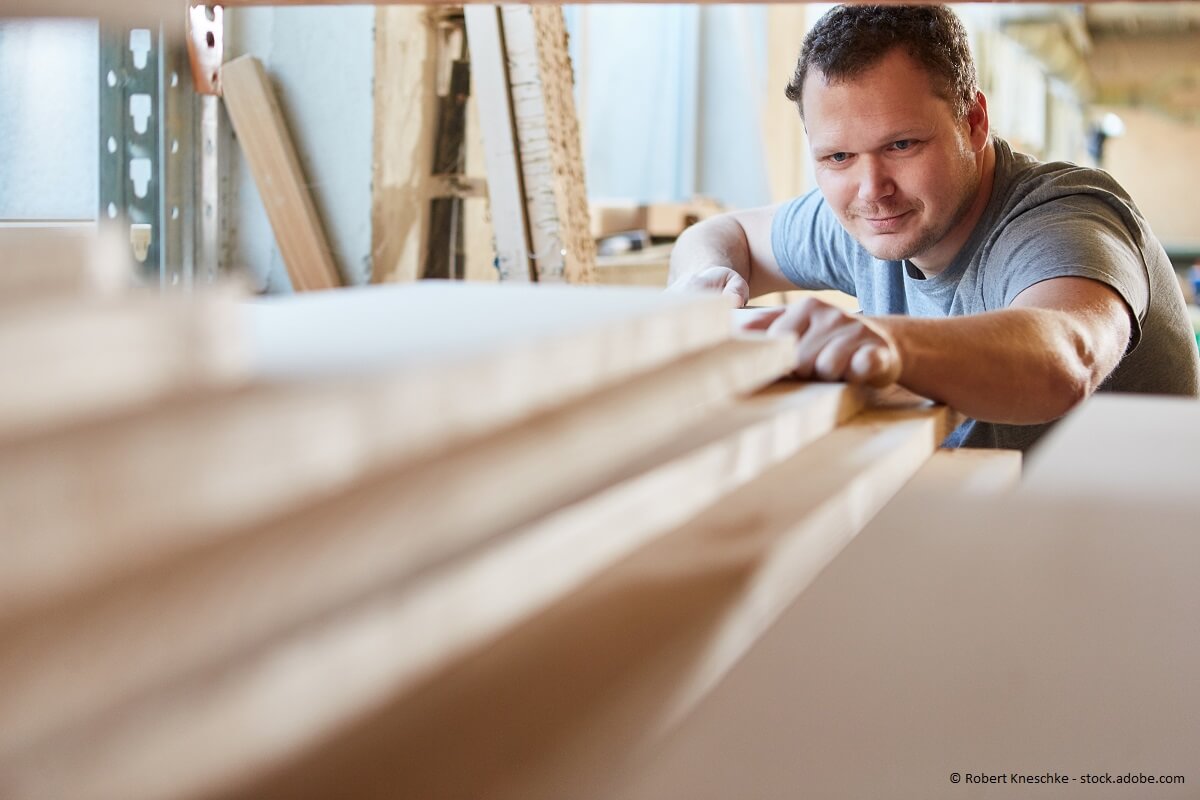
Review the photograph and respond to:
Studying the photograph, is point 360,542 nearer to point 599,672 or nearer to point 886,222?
point 599,672

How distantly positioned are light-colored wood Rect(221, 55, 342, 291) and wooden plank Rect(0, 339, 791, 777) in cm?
195

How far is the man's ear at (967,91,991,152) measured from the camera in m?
1.87

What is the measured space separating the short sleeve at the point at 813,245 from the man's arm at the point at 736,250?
0.12 ft

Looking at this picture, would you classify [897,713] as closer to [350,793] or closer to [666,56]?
[350,793]

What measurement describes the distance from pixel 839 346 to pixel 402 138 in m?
1.71

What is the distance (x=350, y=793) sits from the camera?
44 cm

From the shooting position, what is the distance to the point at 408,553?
45 cm

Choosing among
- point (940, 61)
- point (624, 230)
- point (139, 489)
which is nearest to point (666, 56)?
point (624, 230)

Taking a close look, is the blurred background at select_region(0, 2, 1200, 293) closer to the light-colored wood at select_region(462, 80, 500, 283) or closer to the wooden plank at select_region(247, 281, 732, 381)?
the light-colored wood at select_region(462, 80, 500, 283)

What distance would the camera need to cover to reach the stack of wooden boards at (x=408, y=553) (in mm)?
320

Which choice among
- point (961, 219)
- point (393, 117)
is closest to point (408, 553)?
point (961, 219)

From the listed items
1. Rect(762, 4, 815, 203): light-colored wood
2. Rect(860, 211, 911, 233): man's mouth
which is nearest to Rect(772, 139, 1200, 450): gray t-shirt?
Rect(860, 211, 911, 233): man's mouth

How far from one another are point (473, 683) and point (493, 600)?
64 mm

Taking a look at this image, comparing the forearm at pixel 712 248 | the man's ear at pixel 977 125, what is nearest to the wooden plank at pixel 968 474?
the man's ear at pixel 977 125
